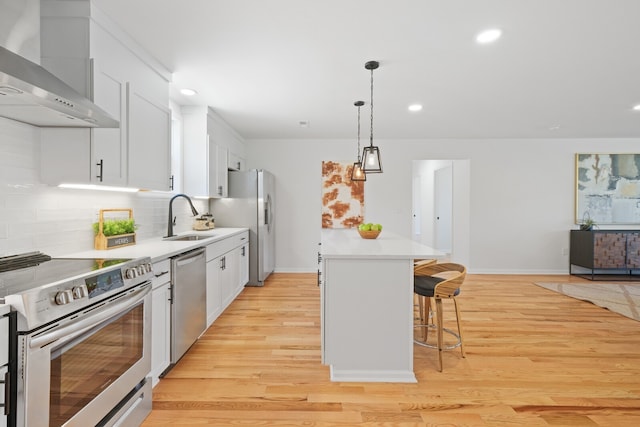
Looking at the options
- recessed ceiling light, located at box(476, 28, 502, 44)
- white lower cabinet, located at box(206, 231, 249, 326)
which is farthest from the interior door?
recessed ceiling light, located at box(476, 28, 502, 44)

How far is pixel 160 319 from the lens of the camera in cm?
217

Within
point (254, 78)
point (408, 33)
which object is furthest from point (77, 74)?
point (408, 33)

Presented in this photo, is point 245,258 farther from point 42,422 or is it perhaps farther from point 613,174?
point 613,174

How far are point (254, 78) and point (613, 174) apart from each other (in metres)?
6.42

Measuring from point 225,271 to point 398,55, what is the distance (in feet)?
9.23

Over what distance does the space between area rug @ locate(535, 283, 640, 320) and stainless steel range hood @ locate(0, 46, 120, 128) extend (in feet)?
17.5

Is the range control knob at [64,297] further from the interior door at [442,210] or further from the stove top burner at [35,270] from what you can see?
the interior door at [442,210]

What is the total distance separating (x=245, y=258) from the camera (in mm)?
4609

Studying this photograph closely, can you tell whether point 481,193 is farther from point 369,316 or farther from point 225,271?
point 225,271

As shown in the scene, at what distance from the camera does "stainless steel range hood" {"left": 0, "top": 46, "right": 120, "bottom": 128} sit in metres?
1.27

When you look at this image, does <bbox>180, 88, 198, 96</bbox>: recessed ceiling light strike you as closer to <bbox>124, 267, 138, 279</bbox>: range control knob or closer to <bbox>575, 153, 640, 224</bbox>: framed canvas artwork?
<bbox>124, 267, 138, 279</bbox>: range control knob

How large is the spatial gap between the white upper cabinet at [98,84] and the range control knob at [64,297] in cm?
98

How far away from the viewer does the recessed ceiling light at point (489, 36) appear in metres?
2.24

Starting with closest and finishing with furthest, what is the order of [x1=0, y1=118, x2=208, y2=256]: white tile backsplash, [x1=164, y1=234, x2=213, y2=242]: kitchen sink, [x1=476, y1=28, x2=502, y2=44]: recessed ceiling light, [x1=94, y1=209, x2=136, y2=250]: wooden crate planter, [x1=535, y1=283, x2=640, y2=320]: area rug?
[x1=0, y1=118, x2=208, y2=256]: white tile backsplash, [x1=476, y1=28, x2=502, y2=44]: recessed ceiling light, [x1=94, y1=209, x2=136, y2=250]: wooden crate planter, [x1=164, y1=234, x2=213, y2=242]: kitchen sink, [x1=535, y1=283, x2=640, y2=320]: area rug
